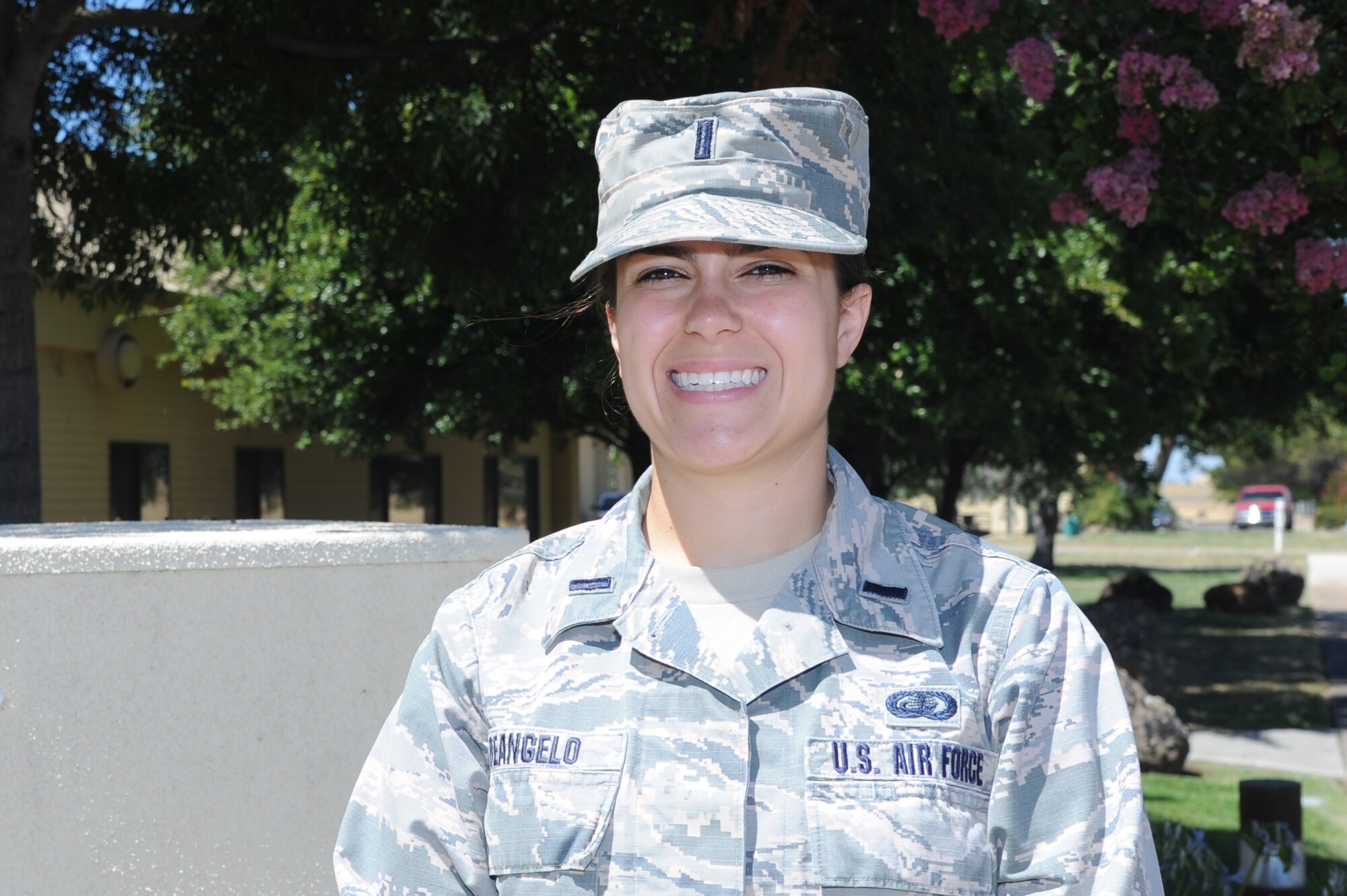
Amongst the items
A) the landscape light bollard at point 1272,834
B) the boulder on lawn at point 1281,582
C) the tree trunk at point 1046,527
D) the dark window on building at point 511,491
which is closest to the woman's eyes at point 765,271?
the landscape light bollard at point 1272,834

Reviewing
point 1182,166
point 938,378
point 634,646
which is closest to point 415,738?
point 634,646

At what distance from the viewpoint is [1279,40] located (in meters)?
4.06

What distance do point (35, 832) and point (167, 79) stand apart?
5571mm

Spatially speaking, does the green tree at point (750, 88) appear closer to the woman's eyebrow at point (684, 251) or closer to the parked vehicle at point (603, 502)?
the woman's eyebrow at point (684, 251)

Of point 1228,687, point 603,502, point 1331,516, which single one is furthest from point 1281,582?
point 1331,516

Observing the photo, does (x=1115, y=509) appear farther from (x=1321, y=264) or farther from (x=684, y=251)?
(x=684, y=251)

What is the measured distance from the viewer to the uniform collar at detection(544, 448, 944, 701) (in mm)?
1836

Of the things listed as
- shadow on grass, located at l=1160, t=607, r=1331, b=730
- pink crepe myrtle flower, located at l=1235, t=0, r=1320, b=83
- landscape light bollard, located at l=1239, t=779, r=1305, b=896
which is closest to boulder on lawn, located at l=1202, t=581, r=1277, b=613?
shadow on grass, located at l=1160, t=607, r=1331, b=730

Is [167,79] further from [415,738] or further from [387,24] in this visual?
[415,738]

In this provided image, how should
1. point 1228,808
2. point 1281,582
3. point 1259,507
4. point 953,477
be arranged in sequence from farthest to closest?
point 1259,507 → point 1281,582 → point 953,477 → point 1228,808

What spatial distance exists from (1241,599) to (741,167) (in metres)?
22.6

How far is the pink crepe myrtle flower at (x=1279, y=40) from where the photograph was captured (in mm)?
4023

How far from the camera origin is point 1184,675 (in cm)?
1494

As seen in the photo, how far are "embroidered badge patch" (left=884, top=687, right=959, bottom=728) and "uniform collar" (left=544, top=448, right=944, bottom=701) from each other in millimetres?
→ 71
